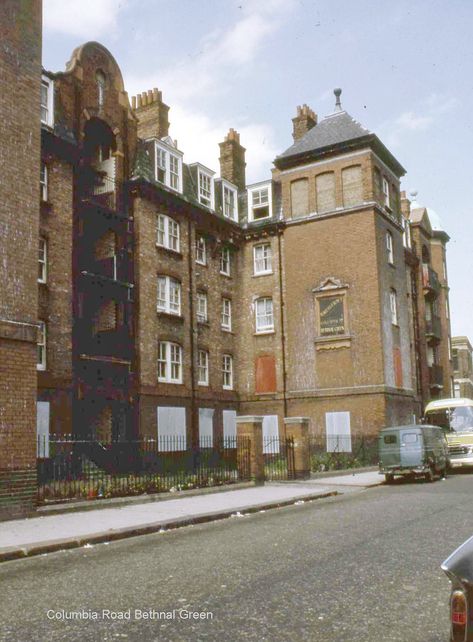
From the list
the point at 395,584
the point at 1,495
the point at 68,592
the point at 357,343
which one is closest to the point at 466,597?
the point at 395,584

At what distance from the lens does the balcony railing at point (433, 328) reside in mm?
44469

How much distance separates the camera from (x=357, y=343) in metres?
32.4

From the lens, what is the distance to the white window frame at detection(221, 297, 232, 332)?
3453 centimetres

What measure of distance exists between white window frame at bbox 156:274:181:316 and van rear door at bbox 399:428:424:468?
12398mm

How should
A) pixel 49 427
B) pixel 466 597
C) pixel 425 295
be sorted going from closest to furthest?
pixel 466 597, pixel 49 427, pixel 425 295

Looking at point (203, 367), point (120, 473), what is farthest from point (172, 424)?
point (120, 473)

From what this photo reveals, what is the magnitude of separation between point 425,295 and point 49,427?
30.9 meters

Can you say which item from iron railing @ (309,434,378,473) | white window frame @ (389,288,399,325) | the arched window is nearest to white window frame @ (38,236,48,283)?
the arched window

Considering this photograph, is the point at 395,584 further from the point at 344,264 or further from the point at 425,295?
the point at 425,295

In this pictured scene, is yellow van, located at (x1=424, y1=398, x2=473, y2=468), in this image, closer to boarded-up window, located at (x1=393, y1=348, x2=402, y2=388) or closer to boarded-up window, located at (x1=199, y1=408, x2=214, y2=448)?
boarded-up window, located at (x1=393, y1=348, x2=402, y2=388)

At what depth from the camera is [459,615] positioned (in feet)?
8.63

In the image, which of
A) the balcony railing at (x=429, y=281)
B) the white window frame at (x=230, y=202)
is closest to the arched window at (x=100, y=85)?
the white window frame at (x=230, y=202)

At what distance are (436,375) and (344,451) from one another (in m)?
15.6

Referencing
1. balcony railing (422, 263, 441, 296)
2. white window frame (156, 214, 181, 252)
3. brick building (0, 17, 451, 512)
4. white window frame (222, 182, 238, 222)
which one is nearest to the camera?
brick building (0, 17, 451, 512)
